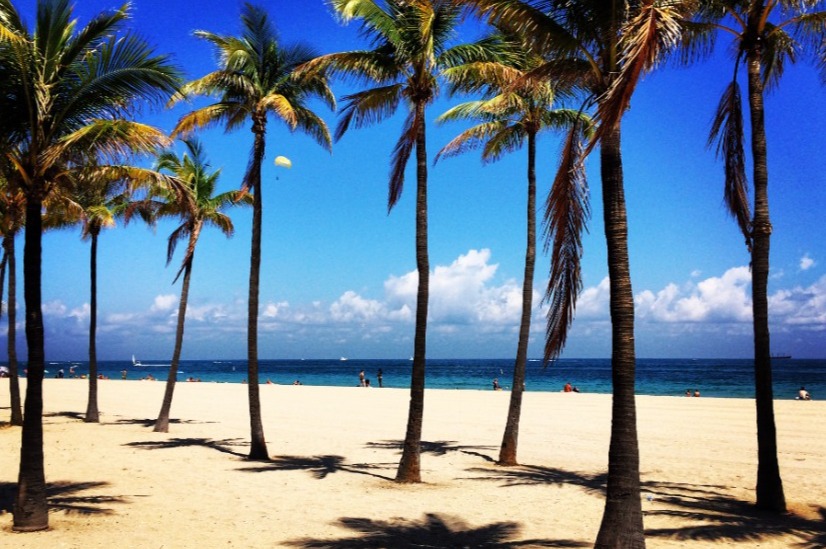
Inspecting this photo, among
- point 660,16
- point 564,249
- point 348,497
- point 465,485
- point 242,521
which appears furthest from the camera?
point 465,485

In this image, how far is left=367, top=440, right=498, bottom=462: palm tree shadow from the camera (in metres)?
17.1

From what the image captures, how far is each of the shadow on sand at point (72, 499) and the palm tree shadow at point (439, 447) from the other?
7.73 meters

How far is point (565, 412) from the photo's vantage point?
A: 30.1 m

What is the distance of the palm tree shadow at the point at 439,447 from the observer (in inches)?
673

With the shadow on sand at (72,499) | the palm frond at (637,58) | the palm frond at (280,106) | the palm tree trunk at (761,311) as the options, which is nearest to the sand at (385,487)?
the shadow on sand at (72,499)

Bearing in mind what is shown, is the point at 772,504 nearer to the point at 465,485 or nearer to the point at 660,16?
the point at 465,485

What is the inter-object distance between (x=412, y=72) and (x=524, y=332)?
6.48m

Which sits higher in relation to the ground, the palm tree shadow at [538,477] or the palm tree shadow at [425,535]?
the palm tree shadow at [425,535]

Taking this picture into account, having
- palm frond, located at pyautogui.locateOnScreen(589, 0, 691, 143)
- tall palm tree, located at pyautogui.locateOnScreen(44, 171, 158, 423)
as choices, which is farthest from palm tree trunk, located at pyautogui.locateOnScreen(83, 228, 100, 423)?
palm frond, located at pyautogui.locateOnScreen(589, 0, 691, 143)

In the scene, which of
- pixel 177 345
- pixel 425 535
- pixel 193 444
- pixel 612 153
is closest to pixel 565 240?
pixel 612 153

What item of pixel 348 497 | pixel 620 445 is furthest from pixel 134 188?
pixel 620 445

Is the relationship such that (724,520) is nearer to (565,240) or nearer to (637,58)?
(565,240)

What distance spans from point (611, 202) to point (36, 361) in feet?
25.4

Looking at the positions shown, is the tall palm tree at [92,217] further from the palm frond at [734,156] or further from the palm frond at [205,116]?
the palm frond at [734,156]
